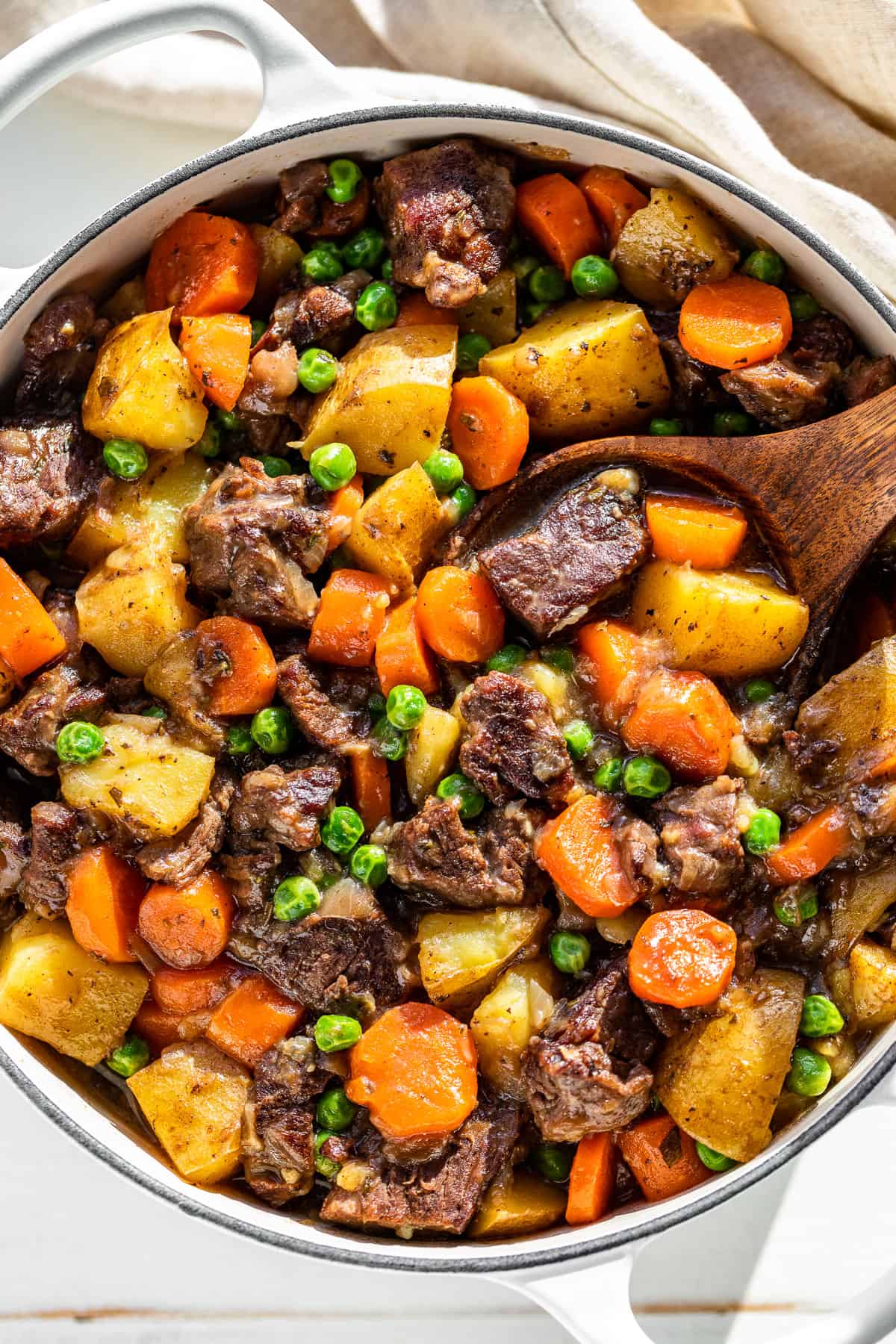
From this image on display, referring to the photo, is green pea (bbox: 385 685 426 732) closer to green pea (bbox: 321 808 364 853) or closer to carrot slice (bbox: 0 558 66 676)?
green pea (bbox: 321 808 364 853)

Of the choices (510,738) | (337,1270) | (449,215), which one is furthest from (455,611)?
(337,1270)

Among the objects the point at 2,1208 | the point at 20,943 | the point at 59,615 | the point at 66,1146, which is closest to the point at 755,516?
the point at 59,615

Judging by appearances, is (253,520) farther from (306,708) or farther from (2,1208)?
(2,1208)

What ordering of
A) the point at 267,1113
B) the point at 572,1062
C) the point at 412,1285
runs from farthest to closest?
the point at 412,1285 < the point at 267,1113 < the point at 572,1062

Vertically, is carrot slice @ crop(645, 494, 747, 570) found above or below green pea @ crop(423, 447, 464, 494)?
below

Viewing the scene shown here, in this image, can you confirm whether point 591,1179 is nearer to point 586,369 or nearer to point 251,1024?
point 251,1024

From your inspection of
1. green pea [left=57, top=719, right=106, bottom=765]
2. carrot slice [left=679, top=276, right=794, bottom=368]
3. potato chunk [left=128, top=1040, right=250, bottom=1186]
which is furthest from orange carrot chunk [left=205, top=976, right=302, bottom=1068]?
carrot slice [left=679, top=276, right=794, bottom=368]

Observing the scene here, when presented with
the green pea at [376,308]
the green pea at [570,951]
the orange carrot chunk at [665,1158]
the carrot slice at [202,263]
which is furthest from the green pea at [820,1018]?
the carrot slice at [202,263]
